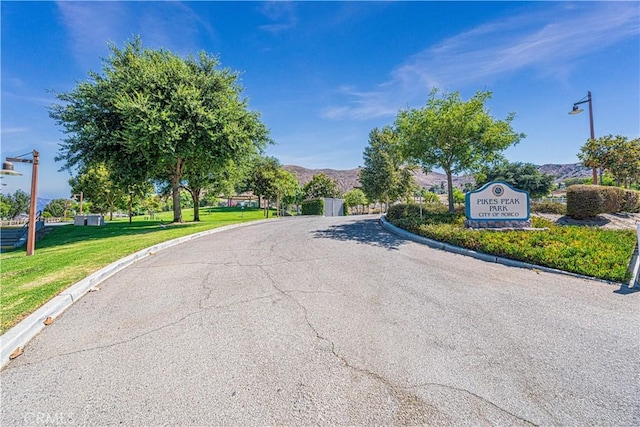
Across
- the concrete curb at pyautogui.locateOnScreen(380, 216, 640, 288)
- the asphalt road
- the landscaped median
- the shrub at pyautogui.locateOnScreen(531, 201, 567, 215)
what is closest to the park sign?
the landscaped median

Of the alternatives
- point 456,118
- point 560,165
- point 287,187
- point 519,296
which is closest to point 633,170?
point 456,118

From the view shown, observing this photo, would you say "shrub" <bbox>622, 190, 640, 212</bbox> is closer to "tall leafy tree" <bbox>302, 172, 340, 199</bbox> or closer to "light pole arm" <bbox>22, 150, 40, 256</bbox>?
"light pole arm" <bbox>22, 150, 40, 256</bbox>

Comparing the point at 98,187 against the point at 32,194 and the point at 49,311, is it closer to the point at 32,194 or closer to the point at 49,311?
the point at 32,194

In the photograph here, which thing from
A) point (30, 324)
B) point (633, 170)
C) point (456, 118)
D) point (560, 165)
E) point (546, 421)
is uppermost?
point (560, 165)

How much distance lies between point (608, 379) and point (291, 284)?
13.1ft

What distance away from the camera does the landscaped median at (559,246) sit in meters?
5.75

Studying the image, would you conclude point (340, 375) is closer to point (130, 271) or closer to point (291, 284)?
point (291, 284)

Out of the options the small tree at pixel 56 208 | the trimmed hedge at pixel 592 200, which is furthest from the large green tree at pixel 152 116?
the small tree at pixel 56 208

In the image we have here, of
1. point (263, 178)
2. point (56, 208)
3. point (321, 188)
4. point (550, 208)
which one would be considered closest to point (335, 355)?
point (550, 208)

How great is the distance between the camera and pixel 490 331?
340 cm

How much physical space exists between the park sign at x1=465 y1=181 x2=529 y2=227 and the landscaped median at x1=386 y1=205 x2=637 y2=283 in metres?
0.68

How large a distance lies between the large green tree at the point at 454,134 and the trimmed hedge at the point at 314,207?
18162 mm

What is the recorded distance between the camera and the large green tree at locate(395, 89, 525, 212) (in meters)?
11.5

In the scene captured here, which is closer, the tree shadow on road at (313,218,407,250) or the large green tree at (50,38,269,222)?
the tree shadow on road at (313,218,407,250)
